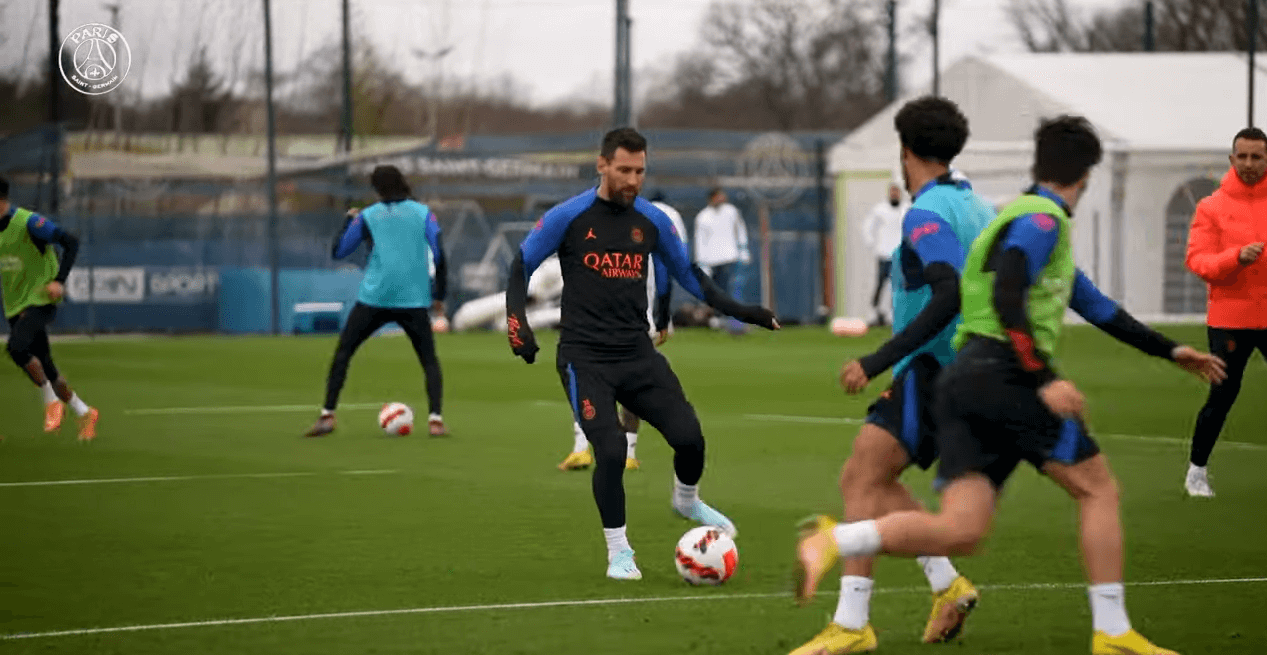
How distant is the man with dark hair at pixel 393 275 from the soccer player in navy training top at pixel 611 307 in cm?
624

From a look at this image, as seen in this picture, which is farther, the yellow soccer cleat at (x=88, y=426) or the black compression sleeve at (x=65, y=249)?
the yellow soccer cleat at (x=88, y=426)

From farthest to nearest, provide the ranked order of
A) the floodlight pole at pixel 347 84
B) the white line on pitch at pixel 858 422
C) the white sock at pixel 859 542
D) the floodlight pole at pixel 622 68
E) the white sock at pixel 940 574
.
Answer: the floodlight pole at pixel 347 84, the floodlight pole at pixel 622 68, the white line on pitch at pixel 858 422, the white sock at pixel 940 574, the white sock at pixel 859 542

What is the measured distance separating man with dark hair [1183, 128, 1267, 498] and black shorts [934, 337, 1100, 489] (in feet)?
17.8

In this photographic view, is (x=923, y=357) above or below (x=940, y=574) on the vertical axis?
above

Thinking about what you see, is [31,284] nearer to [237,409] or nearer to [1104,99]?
[237,409]

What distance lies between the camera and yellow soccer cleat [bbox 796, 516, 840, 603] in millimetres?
6402

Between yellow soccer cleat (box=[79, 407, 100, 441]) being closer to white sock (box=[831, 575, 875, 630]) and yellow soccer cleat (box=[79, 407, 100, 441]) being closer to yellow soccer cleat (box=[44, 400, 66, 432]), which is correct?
yellow soccer cleat (box=[44, 400, 66, 432])

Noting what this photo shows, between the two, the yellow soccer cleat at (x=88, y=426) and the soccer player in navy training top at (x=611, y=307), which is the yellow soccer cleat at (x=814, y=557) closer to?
the soccer player in navy training top at (x=611, y=307)

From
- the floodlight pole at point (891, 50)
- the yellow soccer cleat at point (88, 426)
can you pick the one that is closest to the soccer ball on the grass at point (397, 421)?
the yellow soccer cleat at point (88, 426)

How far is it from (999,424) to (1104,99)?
28.6 meters

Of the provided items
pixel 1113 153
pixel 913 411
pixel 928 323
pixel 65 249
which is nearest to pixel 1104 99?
pixel 1113 153

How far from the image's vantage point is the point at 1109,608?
22.0ft

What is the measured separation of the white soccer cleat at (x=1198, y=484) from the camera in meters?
11.9

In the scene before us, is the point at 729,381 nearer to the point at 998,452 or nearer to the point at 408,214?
the point at 408,214
